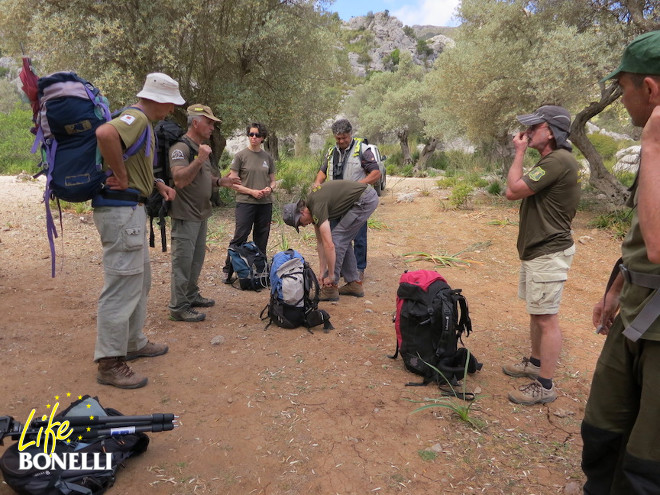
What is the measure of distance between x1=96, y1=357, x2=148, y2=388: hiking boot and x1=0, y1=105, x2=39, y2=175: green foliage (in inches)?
521

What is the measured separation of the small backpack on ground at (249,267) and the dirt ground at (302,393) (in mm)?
155

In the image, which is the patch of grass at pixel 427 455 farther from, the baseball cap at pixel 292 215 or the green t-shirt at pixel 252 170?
the green t-shirt at pixel 252 170

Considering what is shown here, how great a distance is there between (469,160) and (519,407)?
54.3ft

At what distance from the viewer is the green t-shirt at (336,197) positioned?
4.48m

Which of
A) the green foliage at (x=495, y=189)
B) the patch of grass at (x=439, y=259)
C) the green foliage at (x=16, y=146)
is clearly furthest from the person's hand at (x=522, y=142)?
the green foliage at (x=16, y=146)

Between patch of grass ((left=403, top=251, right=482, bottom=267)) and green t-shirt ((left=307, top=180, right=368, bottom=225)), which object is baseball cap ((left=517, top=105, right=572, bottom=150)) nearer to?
green t-shirt ((left=307, top=180, right=368, bottom=225))

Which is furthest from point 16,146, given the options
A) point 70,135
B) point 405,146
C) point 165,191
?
point 405,146

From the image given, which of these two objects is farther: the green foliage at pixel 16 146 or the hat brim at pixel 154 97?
the green foliage at pixel 16 146

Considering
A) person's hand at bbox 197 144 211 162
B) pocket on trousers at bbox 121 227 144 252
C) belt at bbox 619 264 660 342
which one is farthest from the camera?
person's hand at bbox 197 144 211 162

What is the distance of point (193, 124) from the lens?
4.09m

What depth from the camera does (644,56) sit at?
1475 mm

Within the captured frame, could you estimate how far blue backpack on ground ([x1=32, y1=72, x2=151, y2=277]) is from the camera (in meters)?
2.59

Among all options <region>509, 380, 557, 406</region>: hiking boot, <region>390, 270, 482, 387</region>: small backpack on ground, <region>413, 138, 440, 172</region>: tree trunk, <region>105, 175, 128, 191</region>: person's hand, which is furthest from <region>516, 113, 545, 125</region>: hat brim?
<region>413, 138, 440, 172</region>: tree trunk

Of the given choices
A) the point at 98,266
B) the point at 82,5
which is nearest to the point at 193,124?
the point at 98,266
